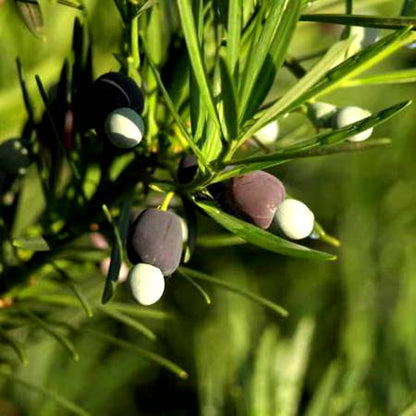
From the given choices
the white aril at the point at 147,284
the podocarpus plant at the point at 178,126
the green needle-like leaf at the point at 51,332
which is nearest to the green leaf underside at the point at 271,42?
the podocarpus plant at the point at 178,126

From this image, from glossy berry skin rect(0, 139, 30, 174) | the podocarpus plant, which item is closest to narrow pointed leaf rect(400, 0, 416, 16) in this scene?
the podocarpus plant

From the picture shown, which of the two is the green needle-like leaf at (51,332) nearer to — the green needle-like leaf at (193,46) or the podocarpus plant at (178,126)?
the podocarpus plant at (178,126)

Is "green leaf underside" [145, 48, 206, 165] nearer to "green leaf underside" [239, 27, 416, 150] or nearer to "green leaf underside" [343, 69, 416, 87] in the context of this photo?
"green leaf underside" [239, 27, 416, 150]

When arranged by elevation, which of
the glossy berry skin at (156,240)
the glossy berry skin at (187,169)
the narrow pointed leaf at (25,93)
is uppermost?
the narrow pointed leaf at (25,93)

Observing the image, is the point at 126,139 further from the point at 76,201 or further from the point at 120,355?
the point at 120,355

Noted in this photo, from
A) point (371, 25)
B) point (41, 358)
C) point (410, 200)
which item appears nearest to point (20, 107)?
point (41, 358)

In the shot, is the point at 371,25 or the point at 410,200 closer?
the point at 371,25

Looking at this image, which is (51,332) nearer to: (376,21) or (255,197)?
(255,197)

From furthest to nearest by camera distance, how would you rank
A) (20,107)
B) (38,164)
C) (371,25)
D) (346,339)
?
1. (346,339)
2. (20,107)
3. (38,164)
4. (371,25)
